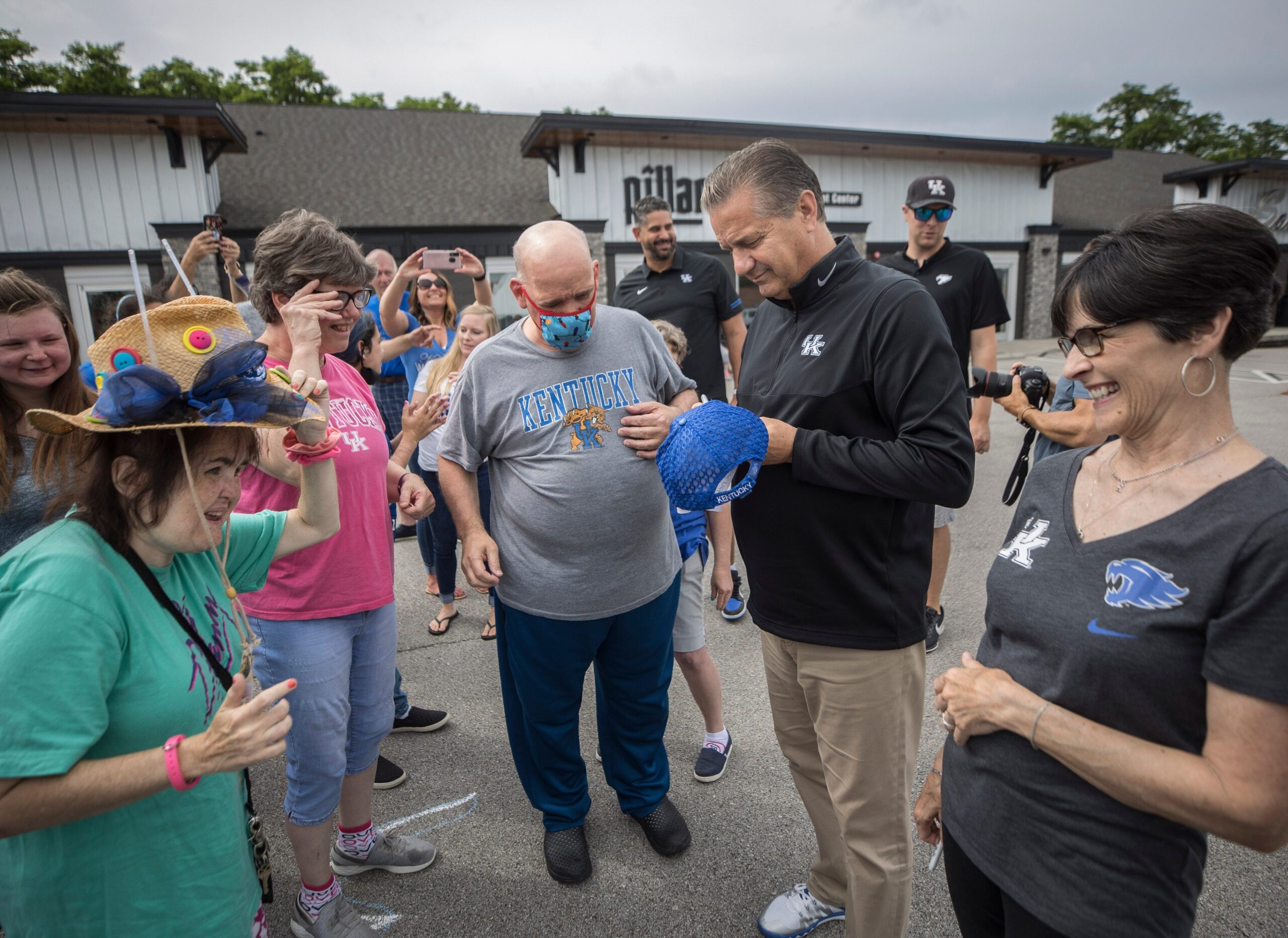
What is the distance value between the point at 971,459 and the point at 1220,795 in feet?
3.09

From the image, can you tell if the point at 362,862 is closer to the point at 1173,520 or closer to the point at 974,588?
the point at 1173,520

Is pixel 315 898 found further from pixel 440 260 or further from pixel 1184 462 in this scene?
pixel 440 260

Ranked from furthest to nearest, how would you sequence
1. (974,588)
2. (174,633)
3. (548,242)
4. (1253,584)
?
(974,588) < (548,242) < (174,633) < (1253,584)

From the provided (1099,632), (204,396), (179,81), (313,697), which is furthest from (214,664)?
(179,81)

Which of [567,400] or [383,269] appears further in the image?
[383,269]

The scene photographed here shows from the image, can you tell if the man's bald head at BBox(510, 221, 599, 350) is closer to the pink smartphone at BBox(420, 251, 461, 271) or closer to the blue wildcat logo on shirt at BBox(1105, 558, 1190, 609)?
the blue wildcat logo on shirt at BBox(1105, 558, 1190, 609)

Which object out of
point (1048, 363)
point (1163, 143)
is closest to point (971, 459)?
point (1048, 363)

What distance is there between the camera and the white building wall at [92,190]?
1167 centimetres

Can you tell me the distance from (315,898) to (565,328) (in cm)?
207

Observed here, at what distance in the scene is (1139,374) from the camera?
1.25m

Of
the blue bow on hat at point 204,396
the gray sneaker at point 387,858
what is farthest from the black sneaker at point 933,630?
the blue bow on hat at point 204,396

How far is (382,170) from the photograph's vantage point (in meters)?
16.6

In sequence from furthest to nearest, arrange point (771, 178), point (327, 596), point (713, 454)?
1. point (327, 596)
2. point (771, 178)
3. point (713, 454)

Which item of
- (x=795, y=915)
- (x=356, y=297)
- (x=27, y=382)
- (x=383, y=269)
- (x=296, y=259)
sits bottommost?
(x=795, y=915)
